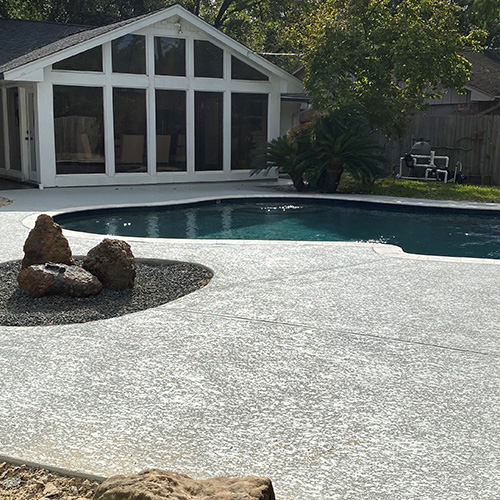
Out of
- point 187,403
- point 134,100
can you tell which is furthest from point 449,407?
point 134,100

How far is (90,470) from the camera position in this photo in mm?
2832

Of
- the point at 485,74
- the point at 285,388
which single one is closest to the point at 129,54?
the point at 485,74

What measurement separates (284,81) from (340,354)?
12.9 metres

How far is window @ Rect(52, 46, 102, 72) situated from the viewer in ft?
45.9

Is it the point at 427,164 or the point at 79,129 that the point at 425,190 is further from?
the point at 79,129

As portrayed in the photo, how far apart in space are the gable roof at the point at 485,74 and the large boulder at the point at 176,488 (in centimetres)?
1855

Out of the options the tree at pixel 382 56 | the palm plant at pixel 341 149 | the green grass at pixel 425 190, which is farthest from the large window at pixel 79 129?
the green grass at pixel 425 190

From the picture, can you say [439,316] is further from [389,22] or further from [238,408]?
[389,22]

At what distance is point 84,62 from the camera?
1417 centimetres

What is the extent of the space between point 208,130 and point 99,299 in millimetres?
→ 10706

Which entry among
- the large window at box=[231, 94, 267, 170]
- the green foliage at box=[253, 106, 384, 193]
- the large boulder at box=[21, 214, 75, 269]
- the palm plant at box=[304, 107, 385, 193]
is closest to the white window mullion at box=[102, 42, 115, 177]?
the large window at box=[231, 94, 267, 170]

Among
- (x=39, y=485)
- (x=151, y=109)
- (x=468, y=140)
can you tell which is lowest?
(x=39, y=485)

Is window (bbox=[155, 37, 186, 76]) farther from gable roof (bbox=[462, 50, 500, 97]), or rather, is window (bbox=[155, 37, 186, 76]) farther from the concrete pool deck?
the concrete pool deck

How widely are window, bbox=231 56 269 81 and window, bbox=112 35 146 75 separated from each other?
2.14 metres
